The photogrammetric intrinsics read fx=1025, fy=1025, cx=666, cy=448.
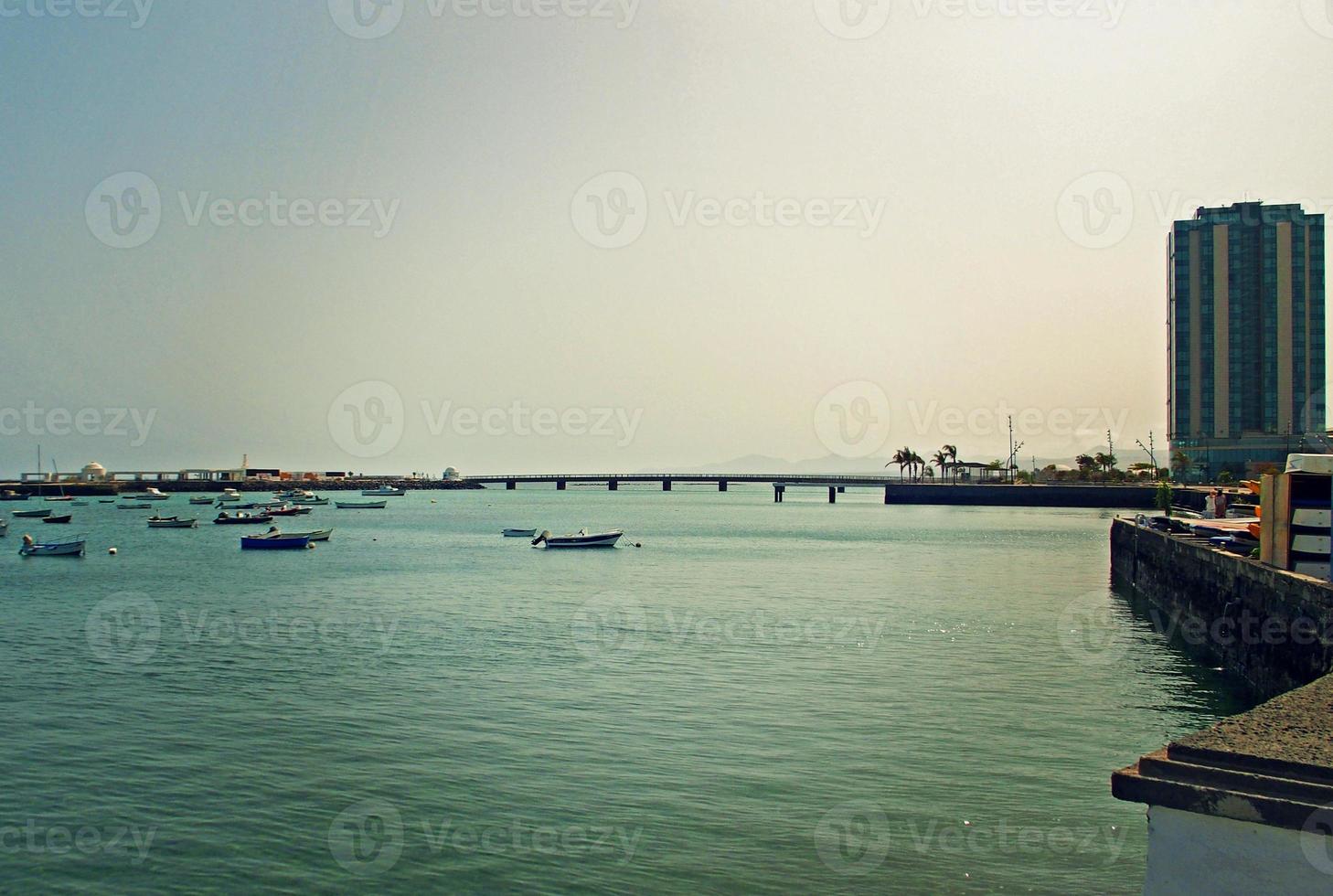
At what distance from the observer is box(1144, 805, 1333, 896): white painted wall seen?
204 inches

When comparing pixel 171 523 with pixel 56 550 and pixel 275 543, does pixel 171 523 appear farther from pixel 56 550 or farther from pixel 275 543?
pixel 56 550

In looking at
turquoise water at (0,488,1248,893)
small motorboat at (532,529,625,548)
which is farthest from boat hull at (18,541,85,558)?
small motorboat at (532,529,625,548)

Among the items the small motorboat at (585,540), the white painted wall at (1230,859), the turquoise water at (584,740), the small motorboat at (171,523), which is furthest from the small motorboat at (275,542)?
the white painted wall at (1230,859)

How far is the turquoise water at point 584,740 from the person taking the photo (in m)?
13.0

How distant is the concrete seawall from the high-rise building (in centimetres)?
12583

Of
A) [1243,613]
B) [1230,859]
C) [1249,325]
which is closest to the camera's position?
[1230,859]

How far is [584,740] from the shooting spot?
18.9 m

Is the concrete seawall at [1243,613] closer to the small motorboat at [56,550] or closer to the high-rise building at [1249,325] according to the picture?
the small motorboat at [56,550]

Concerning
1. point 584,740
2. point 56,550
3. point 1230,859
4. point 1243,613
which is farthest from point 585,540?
point 1230,859

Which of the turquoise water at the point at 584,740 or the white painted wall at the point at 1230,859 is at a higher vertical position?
the white painted wall at the point at 1230,859

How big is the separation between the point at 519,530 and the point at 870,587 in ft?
155

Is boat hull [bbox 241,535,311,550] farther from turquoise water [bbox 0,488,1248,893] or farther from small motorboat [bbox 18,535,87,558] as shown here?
turquoise water [bbox 0,488,1248,893]

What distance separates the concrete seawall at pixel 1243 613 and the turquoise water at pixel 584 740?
1.11m

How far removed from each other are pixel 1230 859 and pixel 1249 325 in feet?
563
